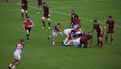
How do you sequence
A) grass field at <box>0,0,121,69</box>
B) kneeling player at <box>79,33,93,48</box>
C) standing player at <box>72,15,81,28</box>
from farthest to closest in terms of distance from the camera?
standing player at <box>72,15,81,28</box> < kneeling player at <box>79,33,93,48</box> < grass field at <box>0,0,121,69</box>

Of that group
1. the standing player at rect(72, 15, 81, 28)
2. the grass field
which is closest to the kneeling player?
the grass field

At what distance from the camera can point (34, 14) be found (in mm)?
30766

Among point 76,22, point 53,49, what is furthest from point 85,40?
point 76,22

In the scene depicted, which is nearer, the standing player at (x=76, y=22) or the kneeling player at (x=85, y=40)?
the kneeling player at (x=85, y=40)

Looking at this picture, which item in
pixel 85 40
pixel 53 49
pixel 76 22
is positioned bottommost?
pixel 53 49

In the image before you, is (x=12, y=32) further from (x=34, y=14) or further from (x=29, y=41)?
(x=34, y=14)

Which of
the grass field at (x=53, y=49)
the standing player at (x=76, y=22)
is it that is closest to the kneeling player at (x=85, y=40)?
the grass field at (x=53, y=49)

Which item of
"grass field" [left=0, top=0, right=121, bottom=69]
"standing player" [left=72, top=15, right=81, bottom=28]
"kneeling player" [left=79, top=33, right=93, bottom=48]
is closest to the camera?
"grass field" [left=0, top=0, right=121, bottom=69]

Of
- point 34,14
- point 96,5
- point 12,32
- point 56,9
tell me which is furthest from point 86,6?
point 12,32

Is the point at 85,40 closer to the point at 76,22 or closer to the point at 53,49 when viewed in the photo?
the point at 53,49

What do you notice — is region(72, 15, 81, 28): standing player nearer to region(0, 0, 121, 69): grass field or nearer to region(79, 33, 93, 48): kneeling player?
region(0, 0, 121, 69): grass field

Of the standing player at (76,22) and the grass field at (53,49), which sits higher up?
the standing player at (76,22)

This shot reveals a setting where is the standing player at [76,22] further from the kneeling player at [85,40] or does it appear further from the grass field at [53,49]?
the kneeling player at [85,40]

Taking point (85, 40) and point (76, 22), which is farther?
point (76, 22)
